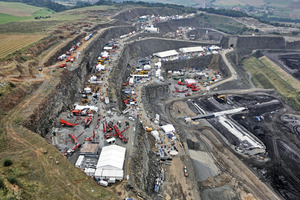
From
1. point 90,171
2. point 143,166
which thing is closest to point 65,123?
point 90,171

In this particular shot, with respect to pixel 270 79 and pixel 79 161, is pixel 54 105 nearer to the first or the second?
pixel 79 161

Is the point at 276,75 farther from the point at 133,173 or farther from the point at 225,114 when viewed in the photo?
the point at 133,173

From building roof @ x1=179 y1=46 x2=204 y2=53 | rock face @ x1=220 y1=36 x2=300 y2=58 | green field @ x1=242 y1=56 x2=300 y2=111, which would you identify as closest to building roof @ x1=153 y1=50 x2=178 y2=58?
building roof @ x1=179 y1=46 x2=204 y2=53

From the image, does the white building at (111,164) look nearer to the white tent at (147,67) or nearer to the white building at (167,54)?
the white tent at (147,67)

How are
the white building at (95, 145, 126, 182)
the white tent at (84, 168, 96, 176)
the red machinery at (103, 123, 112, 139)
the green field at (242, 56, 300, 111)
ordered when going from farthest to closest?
the green field at (242, 56, 300, 111) → the red machinery at (103, 123, 112, 139) → the white tent at (84, 168, 96, 176) → the white building at (95, 145, 126, 182)

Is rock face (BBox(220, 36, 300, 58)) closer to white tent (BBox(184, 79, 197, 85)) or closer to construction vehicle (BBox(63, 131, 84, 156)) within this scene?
white tent (BBox(184, 79, 197, 85))

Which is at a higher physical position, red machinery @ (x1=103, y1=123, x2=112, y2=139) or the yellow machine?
red machinery @ (x1=103, y1=123, x2=112, y2=139)
